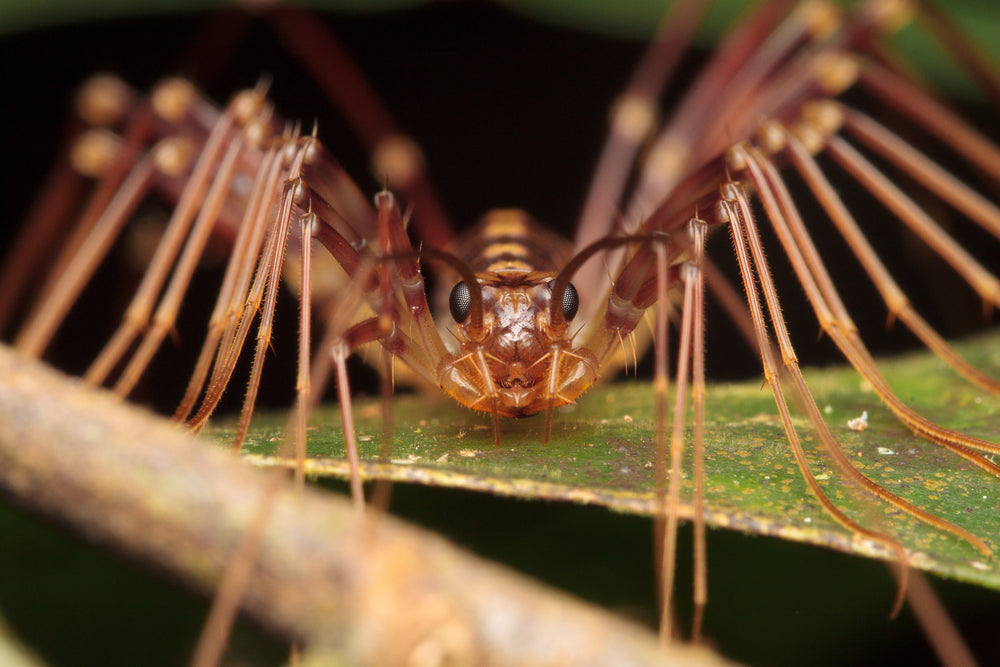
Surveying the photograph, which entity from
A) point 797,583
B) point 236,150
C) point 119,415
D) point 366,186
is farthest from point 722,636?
point 366,186

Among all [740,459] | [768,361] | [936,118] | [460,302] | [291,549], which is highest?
[936,118]

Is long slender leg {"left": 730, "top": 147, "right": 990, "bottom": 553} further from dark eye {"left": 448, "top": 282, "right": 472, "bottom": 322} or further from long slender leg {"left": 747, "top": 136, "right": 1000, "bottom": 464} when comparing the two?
dark eye {"left": 448, "top": 282, "right": 472, "bottom": 322}

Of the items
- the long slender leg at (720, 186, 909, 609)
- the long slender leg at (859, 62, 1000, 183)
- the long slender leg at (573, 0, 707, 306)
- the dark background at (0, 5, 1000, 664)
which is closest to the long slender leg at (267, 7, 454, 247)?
the dark background at (0, 5, 1000, 664)

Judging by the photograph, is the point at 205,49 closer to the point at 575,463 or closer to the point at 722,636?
the point at 575,463

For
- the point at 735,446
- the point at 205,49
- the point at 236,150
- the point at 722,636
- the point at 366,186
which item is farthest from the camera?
the point at 366,186

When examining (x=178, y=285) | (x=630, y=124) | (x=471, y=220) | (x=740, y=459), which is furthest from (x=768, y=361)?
(x=471, y=220)

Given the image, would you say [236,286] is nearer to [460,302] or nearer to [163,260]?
[163,260]
